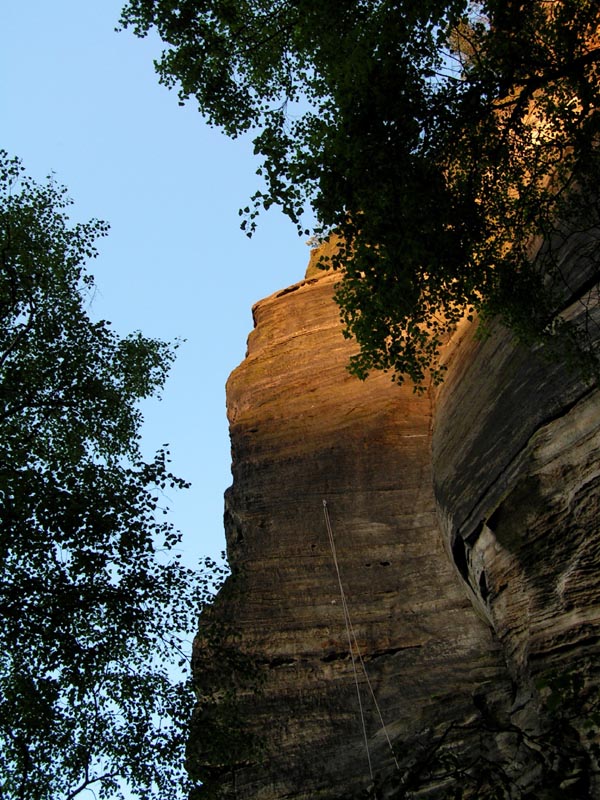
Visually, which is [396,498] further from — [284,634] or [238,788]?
[238,788]

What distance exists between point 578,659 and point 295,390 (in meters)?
11.8

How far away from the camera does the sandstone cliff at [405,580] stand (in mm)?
11852

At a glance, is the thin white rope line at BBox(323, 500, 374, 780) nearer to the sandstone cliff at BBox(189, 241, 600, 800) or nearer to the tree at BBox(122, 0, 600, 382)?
the sandstone cliff at BBox(189, 241, 600, 800)

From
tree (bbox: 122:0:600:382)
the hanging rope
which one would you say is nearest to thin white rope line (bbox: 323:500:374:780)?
the hanging rope

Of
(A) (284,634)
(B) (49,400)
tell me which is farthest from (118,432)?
(A) (284,634)

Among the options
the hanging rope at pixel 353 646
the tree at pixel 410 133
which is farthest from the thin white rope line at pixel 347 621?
the tree at pixel 410 133

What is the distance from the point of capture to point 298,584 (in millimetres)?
17125

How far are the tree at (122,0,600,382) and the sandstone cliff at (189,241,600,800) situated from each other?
1.46 metres

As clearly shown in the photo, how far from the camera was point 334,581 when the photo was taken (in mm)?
17172

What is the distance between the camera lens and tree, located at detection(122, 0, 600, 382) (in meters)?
11.3

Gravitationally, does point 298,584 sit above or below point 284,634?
above

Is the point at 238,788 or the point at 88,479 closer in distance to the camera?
the point at 88,479

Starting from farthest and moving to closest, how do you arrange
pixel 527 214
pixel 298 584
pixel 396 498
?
pixel 396 498 → pixel 298 584 → pixel 527 214

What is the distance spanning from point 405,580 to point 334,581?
140 cm
